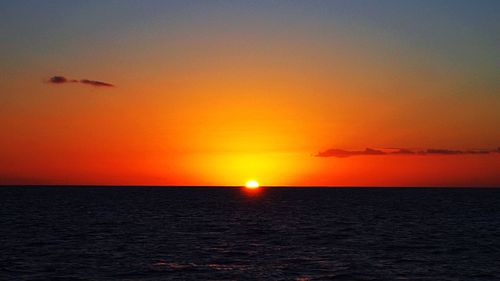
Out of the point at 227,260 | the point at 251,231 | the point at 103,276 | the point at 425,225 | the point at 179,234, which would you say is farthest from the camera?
the point at 425,225

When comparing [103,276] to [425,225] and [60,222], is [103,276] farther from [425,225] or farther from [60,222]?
[425,225]

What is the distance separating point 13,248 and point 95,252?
27.6 ft

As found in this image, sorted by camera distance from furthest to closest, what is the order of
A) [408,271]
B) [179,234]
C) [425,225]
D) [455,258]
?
[425,225], [179,234], [455,258], [408,271]

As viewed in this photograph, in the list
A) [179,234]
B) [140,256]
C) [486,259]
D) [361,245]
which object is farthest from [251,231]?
[486,259]

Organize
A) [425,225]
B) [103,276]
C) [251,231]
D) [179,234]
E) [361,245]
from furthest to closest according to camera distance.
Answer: [425,225]
[251,231]
[179,234]
[361,245]
[103,276]

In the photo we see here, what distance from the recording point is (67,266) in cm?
4303

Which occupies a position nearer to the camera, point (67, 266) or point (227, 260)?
point (67, 266)

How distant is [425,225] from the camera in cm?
8506

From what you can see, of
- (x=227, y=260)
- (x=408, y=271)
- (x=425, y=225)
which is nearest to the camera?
(x=408, y=271)

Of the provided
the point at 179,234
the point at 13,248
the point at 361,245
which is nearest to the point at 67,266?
the point at 13,248

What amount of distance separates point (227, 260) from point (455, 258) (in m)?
20.4

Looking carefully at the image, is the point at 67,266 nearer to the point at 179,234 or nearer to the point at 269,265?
the point at 269,265

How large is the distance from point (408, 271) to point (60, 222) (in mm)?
59107

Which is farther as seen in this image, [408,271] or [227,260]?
[227,260]
